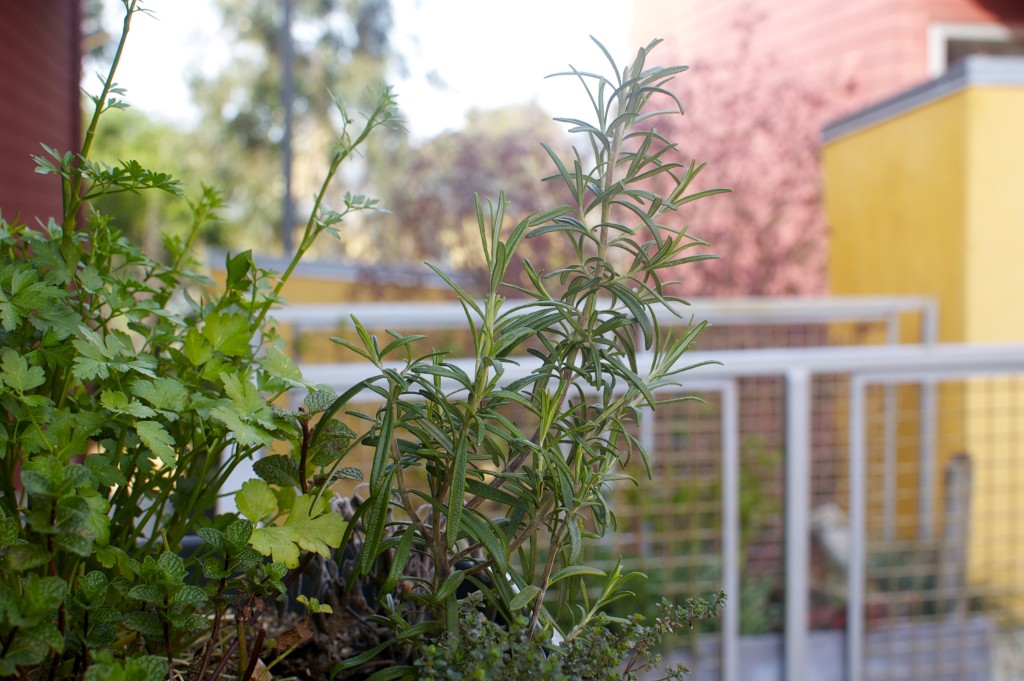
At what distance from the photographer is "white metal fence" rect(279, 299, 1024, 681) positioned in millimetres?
2129

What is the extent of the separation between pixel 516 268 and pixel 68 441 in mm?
5631

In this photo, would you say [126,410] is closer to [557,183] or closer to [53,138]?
[53,138]

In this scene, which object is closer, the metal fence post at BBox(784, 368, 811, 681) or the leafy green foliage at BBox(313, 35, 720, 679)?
the leafy green foliage at BBox(313, 35, 720, 679)

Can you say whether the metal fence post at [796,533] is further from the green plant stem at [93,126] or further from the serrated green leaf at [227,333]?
the green plant stem at [93,126]

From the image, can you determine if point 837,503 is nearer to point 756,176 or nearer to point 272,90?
point 756,176

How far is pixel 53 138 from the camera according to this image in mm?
3943

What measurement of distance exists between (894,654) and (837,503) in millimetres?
1998

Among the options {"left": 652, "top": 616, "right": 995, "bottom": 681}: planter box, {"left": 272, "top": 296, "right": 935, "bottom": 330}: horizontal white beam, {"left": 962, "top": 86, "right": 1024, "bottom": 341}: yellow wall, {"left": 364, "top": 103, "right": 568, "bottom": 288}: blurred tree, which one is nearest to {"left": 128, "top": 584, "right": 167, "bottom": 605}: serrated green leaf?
{"left": 652, "top": 616, "right": 995, "bottom": 681}: planter box

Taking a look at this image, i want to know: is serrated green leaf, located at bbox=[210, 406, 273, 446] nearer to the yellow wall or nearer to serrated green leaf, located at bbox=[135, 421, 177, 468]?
serrated green leaf, located at bbox=[135, 421, 177, 468]

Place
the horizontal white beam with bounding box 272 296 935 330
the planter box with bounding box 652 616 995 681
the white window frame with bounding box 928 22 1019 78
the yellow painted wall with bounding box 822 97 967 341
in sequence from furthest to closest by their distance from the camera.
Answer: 1. the white window frame with bounding box 928 22 1019 78
2. the yellow painted wall with bounding box 822 97 967 341
3. the horizontal white beam with bounding box 272 296 935 330
4. the planter box with bounding box 652 616 995 681

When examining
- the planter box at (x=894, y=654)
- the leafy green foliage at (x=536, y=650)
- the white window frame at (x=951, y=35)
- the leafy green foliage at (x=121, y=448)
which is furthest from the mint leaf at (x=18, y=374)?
the white window frame at (x=951, y=35)

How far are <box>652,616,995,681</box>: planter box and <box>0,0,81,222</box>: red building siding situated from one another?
2902 millimetres

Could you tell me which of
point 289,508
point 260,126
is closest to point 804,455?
point 289,508

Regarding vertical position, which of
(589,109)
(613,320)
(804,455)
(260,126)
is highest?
(260,126)
